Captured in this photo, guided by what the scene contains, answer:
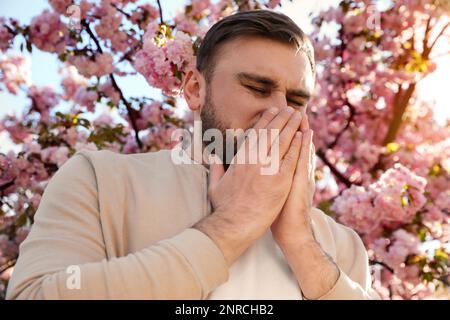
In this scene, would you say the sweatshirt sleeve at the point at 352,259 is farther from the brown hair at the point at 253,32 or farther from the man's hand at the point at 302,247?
the brown hair at the point at 253,32

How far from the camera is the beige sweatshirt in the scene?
116 centimetres

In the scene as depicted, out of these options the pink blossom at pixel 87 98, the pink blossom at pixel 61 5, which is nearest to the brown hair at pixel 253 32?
the pink blossom at pixel 61 5

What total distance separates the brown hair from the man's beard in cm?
11

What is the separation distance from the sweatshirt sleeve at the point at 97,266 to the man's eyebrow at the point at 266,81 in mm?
630

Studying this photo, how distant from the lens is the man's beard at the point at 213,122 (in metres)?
1.69

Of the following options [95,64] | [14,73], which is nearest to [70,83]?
[14,73]

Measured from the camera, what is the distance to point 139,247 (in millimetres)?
1390

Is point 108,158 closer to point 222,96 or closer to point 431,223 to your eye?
point 222,96

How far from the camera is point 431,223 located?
14.6 ft

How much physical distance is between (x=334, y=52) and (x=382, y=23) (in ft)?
2.08

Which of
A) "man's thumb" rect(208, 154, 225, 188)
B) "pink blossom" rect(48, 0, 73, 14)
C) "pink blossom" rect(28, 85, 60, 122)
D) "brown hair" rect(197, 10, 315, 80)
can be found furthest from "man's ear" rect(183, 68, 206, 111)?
"pink blossom" rect(28, 85, 60, 122)

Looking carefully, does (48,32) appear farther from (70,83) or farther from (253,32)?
(253,32)
